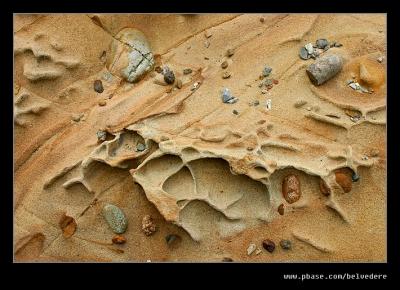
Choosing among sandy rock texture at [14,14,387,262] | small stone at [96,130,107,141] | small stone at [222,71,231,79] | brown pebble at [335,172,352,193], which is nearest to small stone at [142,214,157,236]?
sandy rock texture at [14,14,387,262]

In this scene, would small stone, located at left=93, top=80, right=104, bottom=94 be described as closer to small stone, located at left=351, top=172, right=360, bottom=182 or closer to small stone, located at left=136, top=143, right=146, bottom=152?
small stone, located at left=136, top=143, right=146, bottom=152

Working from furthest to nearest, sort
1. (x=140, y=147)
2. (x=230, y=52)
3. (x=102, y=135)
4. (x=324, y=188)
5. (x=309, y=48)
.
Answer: (x=230, y=52), (x=309, y=48), (x=102, y=135), (x=140, y=147), (x=324, y=188)

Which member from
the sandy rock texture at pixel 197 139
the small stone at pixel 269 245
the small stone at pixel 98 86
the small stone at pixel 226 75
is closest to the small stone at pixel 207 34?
the sandy rock texture at pixel 197 139

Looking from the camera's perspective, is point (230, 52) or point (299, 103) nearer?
point (299, 103)

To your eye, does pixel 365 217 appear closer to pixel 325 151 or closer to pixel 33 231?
pixel 325 151

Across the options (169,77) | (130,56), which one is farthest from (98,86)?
(169,77)

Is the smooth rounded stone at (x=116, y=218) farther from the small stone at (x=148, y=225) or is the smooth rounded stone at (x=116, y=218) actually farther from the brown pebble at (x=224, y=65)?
the brown pebble at (x=224, y=65)

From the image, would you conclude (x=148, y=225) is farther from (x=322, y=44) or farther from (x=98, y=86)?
(x=322, y=44)
